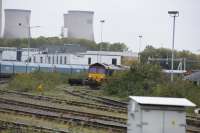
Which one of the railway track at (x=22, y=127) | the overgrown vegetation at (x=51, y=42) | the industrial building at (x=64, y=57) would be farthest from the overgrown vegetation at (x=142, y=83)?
the overgrown vegetation at (x=51, y=42)

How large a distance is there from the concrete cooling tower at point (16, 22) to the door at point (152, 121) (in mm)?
88351

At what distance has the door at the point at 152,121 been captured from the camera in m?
8.53

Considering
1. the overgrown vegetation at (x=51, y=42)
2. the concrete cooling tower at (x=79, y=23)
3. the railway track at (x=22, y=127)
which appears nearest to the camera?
the railway track at (x=22, y=127)

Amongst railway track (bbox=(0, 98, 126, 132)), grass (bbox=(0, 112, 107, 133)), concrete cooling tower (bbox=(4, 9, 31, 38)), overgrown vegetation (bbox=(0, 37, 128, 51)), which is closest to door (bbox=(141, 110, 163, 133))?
grass (bbox=(0, 112, 107, 133))

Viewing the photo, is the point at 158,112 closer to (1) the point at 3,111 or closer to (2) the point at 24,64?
(1) the point at 3,111

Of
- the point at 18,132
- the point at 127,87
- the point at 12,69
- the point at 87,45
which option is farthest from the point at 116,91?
the point at 87,45

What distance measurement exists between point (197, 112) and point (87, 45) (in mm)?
98046

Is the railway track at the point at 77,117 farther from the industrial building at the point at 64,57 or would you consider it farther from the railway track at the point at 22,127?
the industrial building at the point at 64,57

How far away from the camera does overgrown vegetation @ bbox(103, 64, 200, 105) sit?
28.7m

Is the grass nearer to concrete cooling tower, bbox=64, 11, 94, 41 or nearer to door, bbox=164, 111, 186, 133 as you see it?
door, bbox=164, 111, 186, 133

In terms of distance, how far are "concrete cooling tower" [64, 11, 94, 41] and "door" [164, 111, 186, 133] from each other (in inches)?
3495

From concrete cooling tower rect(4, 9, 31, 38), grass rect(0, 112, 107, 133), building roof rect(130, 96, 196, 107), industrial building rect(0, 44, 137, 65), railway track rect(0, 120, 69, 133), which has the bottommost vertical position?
grass rect(0, 112, 107, 133)

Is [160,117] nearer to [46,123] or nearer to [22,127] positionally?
[22,127]

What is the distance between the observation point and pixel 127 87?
31.6 m
